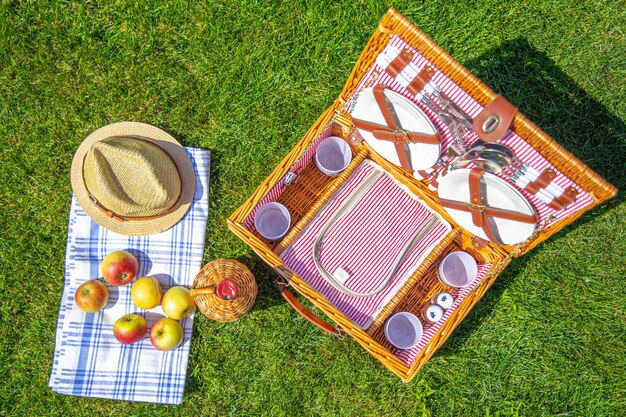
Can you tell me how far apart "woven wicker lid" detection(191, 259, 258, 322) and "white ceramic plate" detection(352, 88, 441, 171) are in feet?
3.38

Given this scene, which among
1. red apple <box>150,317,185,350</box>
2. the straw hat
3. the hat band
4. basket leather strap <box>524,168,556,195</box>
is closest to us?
basket leather strap <box>524,168,556,195</box>

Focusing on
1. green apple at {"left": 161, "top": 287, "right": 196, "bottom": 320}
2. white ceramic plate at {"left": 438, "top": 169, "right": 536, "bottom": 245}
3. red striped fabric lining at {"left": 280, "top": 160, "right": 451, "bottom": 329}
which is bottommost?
green apple at {"left": 161, "top": 287, "right": 196, "bottom": 320}

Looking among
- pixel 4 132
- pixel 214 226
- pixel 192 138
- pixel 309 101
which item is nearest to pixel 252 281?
pixel 214 226

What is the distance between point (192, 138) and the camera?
3014 millimetres

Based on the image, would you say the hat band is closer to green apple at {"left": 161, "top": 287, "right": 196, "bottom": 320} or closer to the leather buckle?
green apple at {"left": 161, "top": 287, "right": 196, "bottom": 320}

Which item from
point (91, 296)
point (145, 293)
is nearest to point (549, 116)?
point (145, 293)

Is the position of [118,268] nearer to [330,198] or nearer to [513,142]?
[330,198]

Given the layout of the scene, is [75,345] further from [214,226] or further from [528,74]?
[528,74]

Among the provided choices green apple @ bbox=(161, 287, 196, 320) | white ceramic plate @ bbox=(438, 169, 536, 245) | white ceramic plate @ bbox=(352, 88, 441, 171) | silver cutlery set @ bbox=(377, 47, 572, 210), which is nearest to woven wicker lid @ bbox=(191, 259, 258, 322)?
green apple @ bbox=(161, 287, 196, 320)

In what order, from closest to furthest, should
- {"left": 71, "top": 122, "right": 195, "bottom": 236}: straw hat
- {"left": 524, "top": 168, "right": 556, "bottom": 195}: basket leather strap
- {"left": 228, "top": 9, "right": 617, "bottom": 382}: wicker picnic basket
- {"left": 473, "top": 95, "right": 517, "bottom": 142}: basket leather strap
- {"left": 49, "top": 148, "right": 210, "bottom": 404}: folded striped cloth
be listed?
{"left": 473, "top": 95, "right": 517, "bottom": 142}: basket leather strap
{"left": 524, "top": 168, "right": 556, "bottom": 195}: basket leather strap
{"left": 228, "top": 9, "right": 617, "bottom": 382}: wicker picnic basket
{"left": 71, "top": 122, "right": 195, "bottom": 236}: straw hat
{"left": 49, "top": 148, "right": 210, "bottom": 404}: folded striped cloth

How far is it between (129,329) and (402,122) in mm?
1917

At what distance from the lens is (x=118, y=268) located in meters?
2.68

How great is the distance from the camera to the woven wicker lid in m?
2.40

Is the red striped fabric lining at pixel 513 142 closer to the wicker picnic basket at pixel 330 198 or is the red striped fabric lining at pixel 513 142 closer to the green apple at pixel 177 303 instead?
the wicker picnic basket at pixel 330 198
